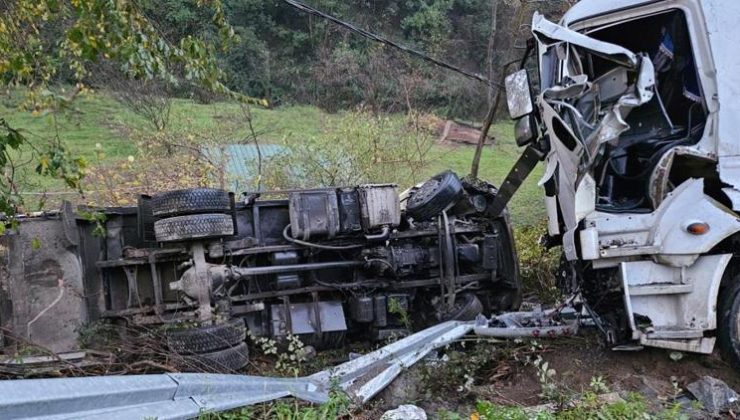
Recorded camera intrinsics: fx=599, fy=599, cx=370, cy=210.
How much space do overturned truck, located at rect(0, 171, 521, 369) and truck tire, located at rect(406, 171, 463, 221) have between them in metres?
0.01

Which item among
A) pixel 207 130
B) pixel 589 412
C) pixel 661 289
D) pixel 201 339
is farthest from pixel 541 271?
pixel 207 130

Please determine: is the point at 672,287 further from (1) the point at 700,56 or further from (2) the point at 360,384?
(2) the point at 360,384

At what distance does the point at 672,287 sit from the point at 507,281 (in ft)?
5.54

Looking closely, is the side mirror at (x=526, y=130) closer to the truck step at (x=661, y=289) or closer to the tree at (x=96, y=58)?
the truck step at (x=661, y=289)

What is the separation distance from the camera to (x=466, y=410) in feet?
12.4

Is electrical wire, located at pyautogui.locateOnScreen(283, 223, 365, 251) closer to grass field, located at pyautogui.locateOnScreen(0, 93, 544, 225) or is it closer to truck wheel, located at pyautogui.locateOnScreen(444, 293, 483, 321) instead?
truck wheel, located at pyautogui.locateOnScreen(444, 293, 483, 321)

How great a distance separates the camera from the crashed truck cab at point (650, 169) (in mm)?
3982

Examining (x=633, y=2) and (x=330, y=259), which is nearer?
(x=633, y=2)

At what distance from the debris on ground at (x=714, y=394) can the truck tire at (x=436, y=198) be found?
7.79 ft

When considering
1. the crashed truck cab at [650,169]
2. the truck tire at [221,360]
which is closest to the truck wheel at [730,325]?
the crashed truck cab at [650,169]

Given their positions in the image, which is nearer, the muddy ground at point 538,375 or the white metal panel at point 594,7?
the muddy ground at point 538,375

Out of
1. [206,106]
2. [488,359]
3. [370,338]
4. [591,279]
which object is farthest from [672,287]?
[206,106]

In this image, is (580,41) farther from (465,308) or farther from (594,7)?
(465,308)

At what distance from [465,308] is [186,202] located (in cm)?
254
